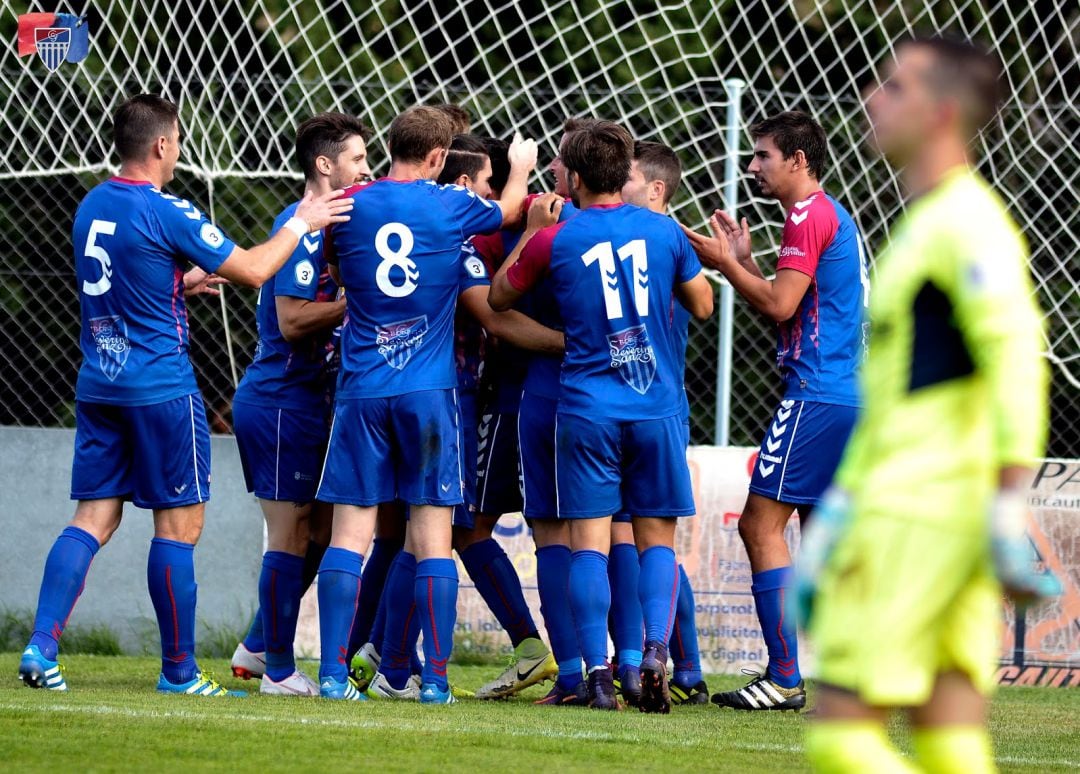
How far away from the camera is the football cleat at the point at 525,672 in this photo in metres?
5.77

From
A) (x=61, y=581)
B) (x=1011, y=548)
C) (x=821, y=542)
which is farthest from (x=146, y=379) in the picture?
(x=1011, y=548)

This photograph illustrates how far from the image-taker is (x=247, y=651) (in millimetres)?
6246

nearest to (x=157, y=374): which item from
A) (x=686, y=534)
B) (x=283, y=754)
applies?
(x=283, y=754)

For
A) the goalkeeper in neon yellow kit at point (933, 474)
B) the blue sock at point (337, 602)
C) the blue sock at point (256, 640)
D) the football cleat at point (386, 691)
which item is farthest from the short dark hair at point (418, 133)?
Result: the goalkeeper in neon yellow kit at point (933, 474)

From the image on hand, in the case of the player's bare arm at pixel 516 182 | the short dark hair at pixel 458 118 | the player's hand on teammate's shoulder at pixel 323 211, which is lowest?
the player's hand on teammate's shoulder at pixel 323 211

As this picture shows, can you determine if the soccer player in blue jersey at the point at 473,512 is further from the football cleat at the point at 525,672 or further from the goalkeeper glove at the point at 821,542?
the goalkeeper glove at the point at 821,542

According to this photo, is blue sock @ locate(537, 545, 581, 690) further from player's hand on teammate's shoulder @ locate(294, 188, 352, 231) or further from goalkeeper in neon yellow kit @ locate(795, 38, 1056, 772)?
goalkeeper in neon yellow kit @ locate(795, 38, 1056, 772)

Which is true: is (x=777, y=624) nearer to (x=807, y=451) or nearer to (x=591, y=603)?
(x=807, y=451)

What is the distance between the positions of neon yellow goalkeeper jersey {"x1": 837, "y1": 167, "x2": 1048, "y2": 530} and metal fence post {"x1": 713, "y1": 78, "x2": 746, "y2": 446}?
15.3 ft

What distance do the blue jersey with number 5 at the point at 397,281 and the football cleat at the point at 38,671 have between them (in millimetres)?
1352

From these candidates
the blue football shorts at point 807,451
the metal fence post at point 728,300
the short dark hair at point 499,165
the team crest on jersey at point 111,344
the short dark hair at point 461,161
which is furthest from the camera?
the metal fence post at point 728,300

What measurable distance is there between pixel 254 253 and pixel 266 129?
2.55m

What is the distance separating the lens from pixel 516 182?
5.75 metres

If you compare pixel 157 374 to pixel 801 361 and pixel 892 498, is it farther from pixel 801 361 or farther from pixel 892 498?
pixel 892 498
